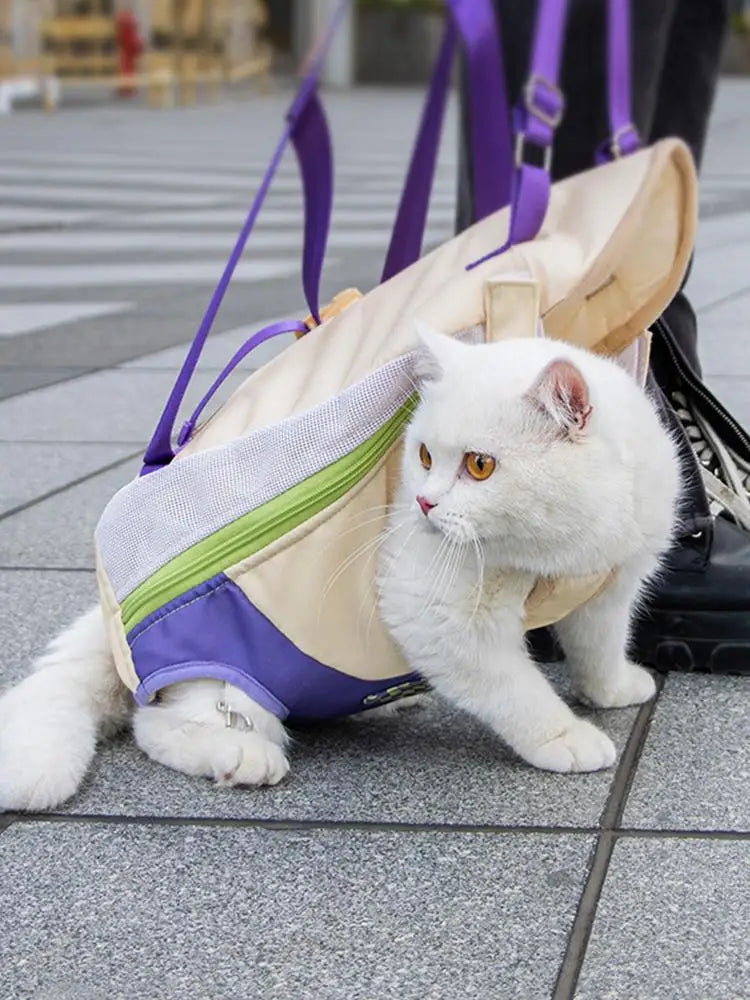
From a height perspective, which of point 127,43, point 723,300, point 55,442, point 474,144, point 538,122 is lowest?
point 127,43

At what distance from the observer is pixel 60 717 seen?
2248mm

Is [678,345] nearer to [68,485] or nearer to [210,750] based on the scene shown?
[210,750]

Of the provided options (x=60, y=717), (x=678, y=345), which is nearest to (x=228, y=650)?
(x=60, y=717)

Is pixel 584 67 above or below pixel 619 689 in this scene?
above

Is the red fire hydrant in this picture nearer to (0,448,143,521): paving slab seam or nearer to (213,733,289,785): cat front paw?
(0,448,143,521): paving slab seam

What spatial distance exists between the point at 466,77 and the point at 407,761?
1.60 metres

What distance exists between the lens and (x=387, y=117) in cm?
1855

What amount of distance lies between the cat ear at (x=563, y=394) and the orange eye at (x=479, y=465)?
0.10 meters

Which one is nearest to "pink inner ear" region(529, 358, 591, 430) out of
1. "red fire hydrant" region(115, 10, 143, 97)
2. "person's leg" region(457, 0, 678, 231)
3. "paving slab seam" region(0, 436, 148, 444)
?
"person's leg" region(457, 0, 678, 231)

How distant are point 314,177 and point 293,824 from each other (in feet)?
3.48

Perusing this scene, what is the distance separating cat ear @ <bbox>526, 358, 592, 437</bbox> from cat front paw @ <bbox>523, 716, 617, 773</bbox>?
0.47m

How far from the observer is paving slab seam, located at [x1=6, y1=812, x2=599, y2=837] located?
2084 mm

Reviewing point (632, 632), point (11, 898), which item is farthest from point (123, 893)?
point (632, 632)

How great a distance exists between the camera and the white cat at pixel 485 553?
6.82 feet
